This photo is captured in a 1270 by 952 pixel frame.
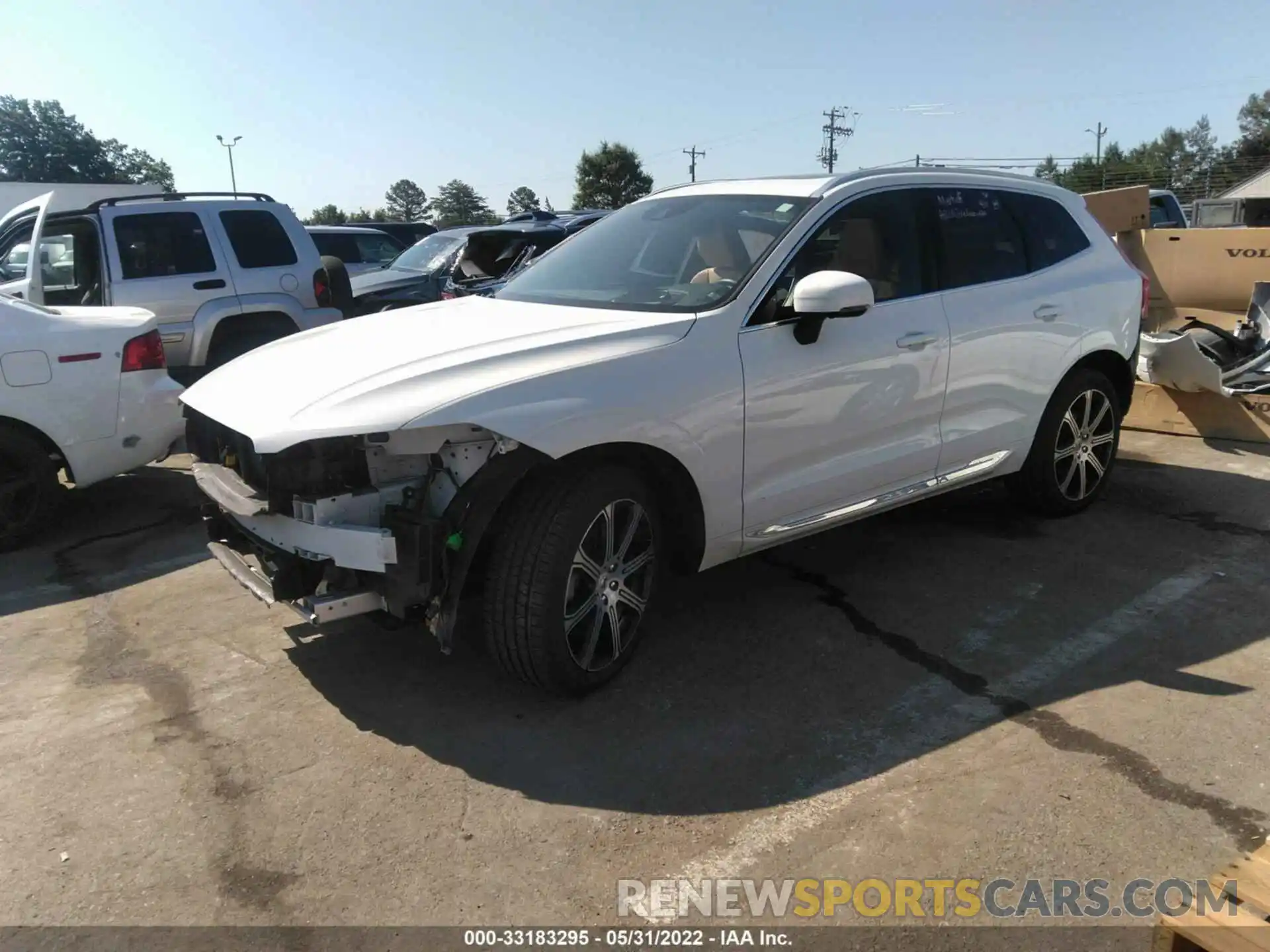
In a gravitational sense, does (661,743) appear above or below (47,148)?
below

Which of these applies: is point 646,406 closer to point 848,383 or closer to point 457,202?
point 848,383

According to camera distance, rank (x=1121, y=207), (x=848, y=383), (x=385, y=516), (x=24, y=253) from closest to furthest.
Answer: (x=385, y=516) → (x=848, y=383) → (x=24, y=253) → (x=1121, y=207)

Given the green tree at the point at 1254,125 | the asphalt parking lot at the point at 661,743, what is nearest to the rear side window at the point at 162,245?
the asphalt parking lot at the point at 661,743

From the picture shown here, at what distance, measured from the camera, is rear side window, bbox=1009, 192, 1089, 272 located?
5070mm

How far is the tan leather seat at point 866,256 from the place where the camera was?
4184mm

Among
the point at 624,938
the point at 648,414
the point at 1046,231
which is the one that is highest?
the point at 1046,231

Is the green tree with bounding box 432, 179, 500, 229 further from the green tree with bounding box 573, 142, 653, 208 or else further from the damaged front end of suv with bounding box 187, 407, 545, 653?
the damaged front end of suv with bounding box 187, 407, 545, 653

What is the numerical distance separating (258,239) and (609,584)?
6383mm

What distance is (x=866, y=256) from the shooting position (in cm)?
429

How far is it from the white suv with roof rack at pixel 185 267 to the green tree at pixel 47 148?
4359 inches

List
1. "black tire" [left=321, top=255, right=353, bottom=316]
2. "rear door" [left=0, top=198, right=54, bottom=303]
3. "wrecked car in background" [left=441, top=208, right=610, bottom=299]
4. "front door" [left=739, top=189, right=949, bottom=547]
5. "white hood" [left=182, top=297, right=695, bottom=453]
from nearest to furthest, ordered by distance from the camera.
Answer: "white hood" [left=182, top=297, right=695, bottom=453] < "front door" [left=739, top=189, right=949, bottom=547] < "rear door" [left=0, top=198, right=54, bottom=303] < "black tire" [left=321, top=255, right=353, bottom=316] < "wrecked car in background" [left=441, top=208, right=610, bottom=299]

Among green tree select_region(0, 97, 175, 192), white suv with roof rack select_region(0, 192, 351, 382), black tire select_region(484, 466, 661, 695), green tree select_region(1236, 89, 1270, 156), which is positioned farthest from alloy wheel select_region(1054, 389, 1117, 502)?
green tree select_region(0, 97, 175, 192)

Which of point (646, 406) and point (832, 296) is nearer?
point (646, 406)

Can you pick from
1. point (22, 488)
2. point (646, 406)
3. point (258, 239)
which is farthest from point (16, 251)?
point (646, 406)
